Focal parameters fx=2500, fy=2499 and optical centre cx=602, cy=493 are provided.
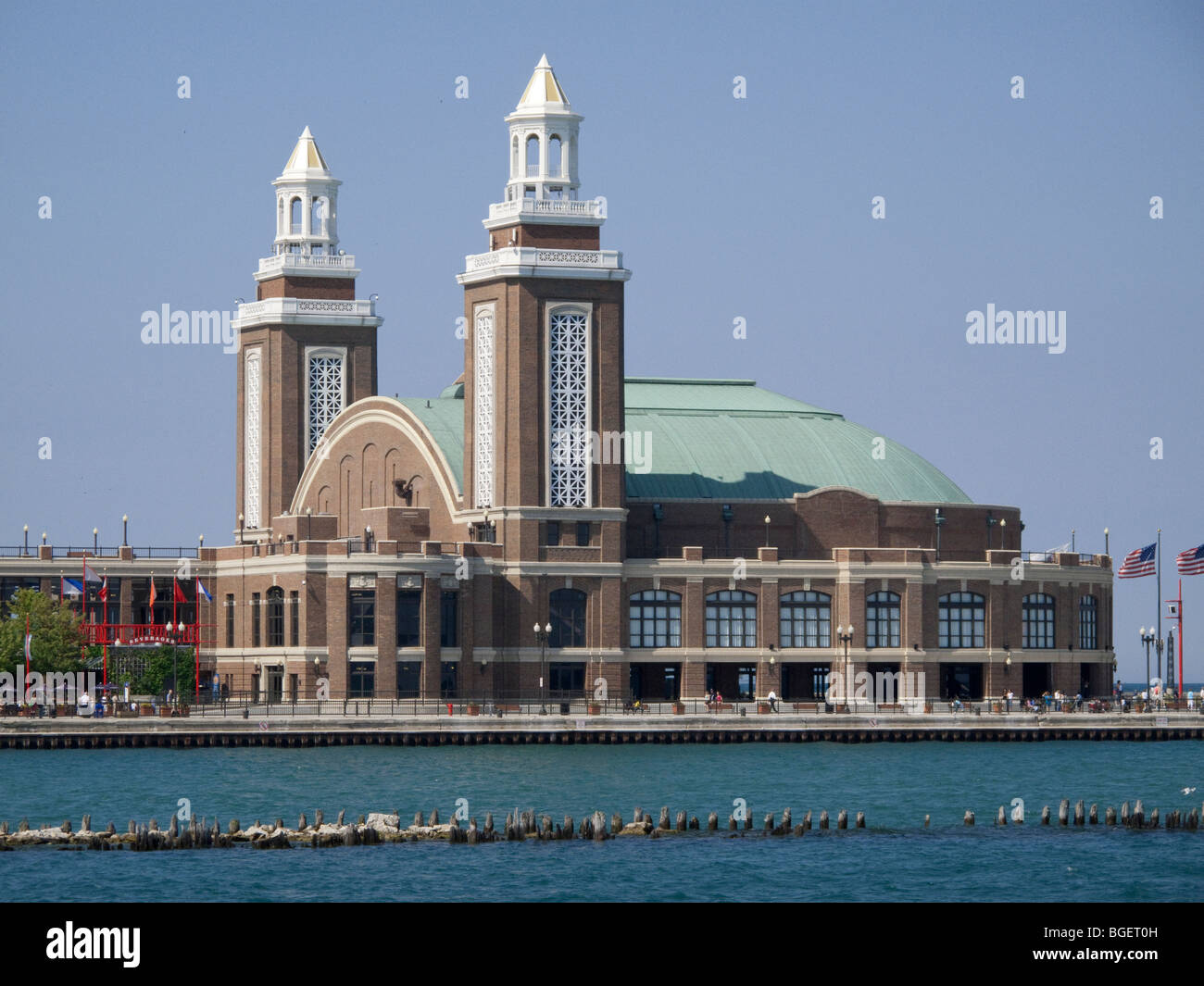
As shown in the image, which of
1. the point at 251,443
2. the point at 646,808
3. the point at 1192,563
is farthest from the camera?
the point at 251,443

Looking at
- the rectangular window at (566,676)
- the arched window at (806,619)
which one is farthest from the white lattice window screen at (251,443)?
the arched window at (806,619)

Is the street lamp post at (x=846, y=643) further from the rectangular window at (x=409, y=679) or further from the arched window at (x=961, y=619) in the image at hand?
the rectangular window at (x=409, y=679)

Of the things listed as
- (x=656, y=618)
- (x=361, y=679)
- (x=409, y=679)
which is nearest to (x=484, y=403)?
(x=656, y=618)

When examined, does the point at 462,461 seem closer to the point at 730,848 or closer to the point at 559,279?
the point at 559,279

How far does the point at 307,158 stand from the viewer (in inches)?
6073

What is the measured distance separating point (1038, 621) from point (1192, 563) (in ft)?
60.2

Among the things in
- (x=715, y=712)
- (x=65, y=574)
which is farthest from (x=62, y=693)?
(x=715, y=712)

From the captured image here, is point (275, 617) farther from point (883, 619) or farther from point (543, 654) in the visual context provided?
point (883, 619)

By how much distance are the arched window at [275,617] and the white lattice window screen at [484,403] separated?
11.9m

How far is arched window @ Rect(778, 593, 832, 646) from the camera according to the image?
5369 inches

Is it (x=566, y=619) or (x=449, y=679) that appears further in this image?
(x=566, y=619)

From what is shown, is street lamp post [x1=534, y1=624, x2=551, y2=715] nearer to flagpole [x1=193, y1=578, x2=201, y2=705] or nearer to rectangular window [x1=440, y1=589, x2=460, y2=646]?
rectangular window [x1=440, y1=589, x2=460, y2=646]

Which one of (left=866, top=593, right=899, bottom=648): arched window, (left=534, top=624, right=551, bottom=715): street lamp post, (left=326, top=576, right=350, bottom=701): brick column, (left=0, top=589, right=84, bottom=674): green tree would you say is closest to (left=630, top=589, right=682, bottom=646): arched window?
(left=534, top=624, right=551, bottom=715): street lamp post

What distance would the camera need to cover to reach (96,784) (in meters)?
93.0
